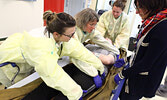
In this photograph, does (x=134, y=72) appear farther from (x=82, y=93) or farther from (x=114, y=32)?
(x=114, y=32)

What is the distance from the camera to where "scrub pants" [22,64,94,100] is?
90cm

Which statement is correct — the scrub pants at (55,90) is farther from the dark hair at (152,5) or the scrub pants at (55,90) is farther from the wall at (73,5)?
the wall at (73,5)

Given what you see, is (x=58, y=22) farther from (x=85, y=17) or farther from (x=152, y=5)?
(x=152, y=5)

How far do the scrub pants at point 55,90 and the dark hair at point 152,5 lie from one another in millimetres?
716

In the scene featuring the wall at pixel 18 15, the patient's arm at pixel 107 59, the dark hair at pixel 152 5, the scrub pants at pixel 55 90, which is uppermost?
the dark hair at pixel 152 5

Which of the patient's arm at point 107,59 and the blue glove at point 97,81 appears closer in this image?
the blue glove at point 97,81

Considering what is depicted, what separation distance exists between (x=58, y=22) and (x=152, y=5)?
68 centimetres

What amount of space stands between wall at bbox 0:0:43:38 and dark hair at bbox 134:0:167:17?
1798 millimetres

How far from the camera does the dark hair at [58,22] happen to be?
3.17 feet

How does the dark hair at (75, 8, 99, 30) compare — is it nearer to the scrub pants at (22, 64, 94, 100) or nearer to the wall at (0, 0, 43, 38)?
the scrub pants at (22, 64, 94, 100)

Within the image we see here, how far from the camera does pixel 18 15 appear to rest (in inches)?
77.2

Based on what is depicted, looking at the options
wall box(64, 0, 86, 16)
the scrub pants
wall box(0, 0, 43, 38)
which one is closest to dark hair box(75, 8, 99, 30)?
the scrub pants

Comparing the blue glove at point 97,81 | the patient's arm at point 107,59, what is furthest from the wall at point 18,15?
the blue glove at point 97,81

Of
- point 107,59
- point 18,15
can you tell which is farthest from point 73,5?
point 107,59
